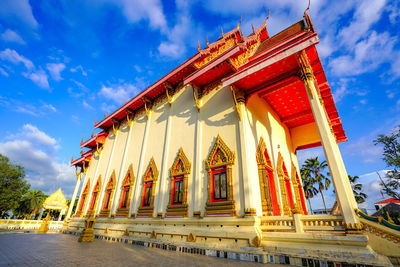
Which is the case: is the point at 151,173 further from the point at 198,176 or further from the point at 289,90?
the point at 289,90

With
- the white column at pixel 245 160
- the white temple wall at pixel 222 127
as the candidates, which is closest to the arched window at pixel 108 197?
the white temple wall at pixel 222 127

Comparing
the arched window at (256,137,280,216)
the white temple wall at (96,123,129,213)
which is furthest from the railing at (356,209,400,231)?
the white temple wall at (96,123,129,213)

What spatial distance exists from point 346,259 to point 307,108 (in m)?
7.46

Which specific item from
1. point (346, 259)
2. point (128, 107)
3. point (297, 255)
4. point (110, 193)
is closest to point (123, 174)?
point (110, 193)

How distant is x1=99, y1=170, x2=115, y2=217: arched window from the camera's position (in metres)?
10.4

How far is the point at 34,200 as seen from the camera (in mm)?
38219

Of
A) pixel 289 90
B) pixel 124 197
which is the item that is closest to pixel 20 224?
pixel 124 197

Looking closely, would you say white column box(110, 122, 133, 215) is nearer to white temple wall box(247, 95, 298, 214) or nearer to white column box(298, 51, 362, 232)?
white temple wall box(247, 95, 298, 214)

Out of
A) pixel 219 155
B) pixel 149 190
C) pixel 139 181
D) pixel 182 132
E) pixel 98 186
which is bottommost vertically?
pixel 149 190

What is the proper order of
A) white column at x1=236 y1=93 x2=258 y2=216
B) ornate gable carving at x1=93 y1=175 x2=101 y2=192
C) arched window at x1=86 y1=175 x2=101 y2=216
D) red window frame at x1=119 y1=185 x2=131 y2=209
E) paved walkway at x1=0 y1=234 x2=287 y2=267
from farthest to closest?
ornate gable carving at x1=93 y1=175 x2=101 y2=192 → arched window at x1=86 y1=175 x2=101 y2=216 → red window frame at x1=119 y1=185 x2=131 y2=209 → white column at x1=236 y1=93 x2=258 y2=216 → paved walkway at x1=0 y1=234 x2=287 y2=267

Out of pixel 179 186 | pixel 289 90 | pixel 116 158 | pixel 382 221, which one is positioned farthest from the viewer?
pixel 116 158

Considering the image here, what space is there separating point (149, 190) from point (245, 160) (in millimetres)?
5234

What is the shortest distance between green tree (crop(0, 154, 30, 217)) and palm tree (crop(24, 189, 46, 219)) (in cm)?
1724

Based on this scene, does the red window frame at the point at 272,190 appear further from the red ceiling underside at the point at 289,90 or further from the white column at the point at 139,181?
the white column at the point at 139,181
